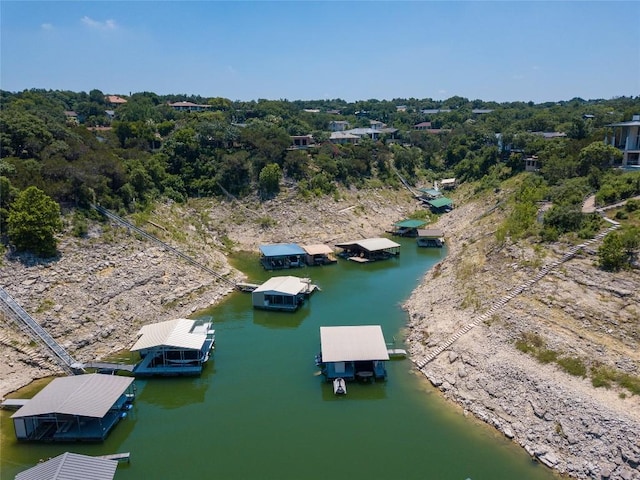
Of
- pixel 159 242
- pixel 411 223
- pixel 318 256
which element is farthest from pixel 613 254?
pixel 159 242

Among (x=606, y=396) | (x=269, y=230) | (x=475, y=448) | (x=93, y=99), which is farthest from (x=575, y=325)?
(x=93, y=99)

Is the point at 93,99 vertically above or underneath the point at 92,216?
above

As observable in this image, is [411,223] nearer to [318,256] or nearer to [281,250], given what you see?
[318,256]

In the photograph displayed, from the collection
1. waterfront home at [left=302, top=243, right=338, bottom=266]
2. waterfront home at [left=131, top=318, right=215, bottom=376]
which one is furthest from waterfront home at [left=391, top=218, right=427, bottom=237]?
waterfront home at [left=131, top=318, right=215, bottom=376]

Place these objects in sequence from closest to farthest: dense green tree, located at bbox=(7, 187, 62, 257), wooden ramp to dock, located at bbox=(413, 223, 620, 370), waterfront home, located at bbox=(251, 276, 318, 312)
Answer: wooden ramp to dock, located at bbox=(413, 223, 620, 370) < dense green tree, located at bbox=(7, 187, 62, 257) < waterfront home, located at bbox=(251, 276, 318, 312)

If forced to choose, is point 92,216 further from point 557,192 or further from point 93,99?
point 93,99

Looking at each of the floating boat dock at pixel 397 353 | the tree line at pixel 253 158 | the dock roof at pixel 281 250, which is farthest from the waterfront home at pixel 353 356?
the dock roof at pixel 281 250

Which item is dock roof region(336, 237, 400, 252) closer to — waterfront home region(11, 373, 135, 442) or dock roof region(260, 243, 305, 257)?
dock roof region(260, 243, 305, 257)
